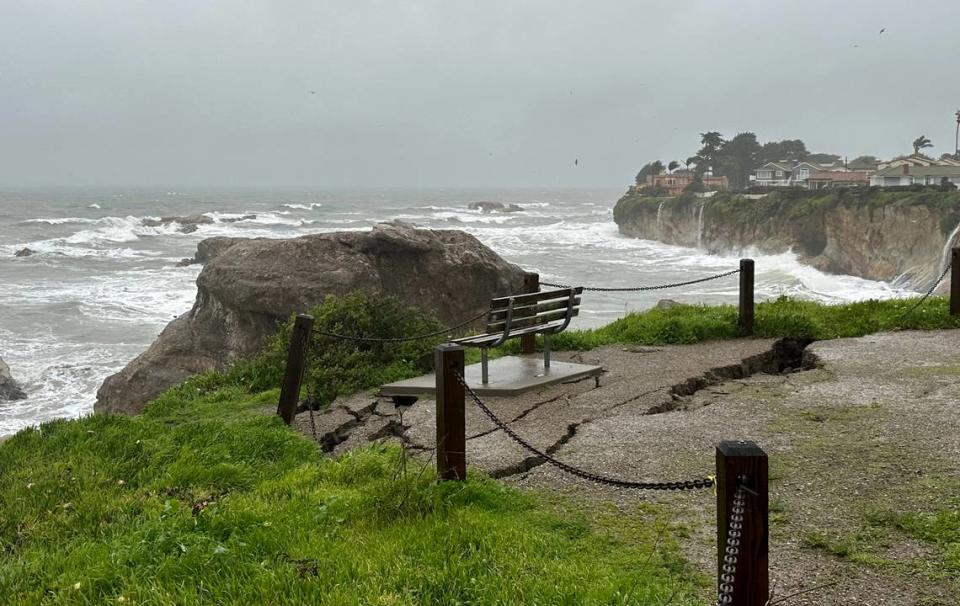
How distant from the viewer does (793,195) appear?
191 feet

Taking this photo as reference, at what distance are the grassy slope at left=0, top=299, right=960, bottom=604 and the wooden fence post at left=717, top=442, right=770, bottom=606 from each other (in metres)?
0.75

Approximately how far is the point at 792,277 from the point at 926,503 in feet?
121

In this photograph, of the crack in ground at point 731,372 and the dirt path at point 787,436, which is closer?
the dirt path at point 787,436

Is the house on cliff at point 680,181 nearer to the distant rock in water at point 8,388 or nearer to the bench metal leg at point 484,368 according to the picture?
the distant rock in water at point 8,388

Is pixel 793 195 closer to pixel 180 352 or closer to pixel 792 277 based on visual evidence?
pixel 792 277

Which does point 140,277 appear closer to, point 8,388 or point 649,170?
point 8,388

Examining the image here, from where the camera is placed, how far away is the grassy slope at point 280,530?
12.5 ft

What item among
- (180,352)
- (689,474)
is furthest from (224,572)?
(180,352)

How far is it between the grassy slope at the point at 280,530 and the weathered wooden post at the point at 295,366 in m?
0.27

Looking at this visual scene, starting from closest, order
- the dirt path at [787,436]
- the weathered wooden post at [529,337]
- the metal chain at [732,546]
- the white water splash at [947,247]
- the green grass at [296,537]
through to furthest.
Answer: the metal chain at [732,546] → the green grass at [296,537] → the dirt path at [787,436] → the weathered wooden post at [529,337] → the white water splash at [947,247]

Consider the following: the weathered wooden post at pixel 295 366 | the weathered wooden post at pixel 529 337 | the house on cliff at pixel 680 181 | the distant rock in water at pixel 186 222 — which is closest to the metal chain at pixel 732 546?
the weathered wooden post at pixel 295 366

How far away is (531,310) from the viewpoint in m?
8.45

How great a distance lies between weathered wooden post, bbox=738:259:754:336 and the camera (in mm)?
10086

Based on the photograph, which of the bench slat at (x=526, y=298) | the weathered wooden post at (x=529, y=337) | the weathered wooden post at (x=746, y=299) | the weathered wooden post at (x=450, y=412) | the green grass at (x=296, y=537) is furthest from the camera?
the weathered wooden post at (x=746, y=299)
